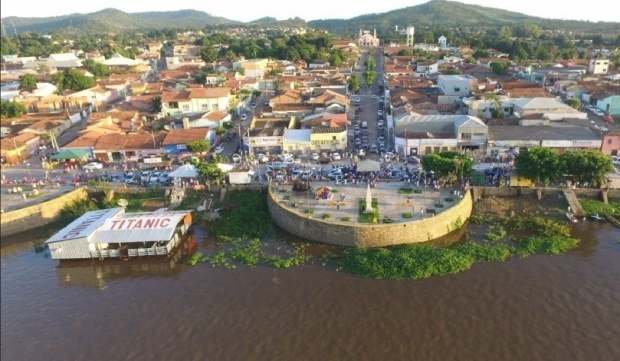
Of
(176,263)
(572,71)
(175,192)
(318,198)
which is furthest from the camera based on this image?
(572,71)

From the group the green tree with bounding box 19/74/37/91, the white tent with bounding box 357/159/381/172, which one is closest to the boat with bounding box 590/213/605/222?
the white tent with bounding box 357/159/381/172

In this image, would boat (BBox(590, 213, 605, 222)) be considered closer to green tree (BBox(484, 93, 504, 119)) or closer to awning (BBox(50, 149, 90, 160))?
green tree (BBox(484, 93, 504, 119))

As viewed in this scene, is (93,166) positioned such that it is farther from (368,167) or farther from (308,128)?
(368,167)

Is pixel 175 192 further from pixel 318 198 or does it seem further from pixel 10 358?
pixel 10 358

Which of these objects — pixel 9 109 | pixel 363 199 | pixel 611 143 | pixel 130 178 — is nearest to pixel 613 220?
pixel 611 143

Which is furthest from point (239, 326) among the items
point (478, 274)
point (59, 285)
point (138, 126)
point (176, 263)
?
point (138, 126)

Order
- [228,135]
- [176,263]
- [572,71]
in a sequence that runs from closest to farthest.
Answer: [176,263] < [228,135] < [572,71]
